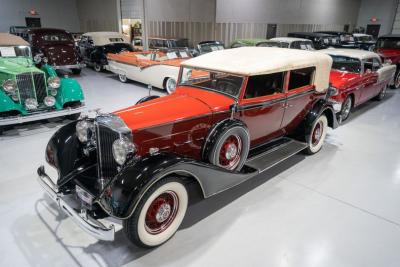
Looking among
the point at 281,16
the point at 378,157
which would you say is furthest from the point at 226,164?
the point at 281,16

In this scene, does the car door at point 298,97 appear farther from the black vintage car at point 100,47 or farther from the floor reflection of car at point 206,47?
the black vintage car at point 100,47

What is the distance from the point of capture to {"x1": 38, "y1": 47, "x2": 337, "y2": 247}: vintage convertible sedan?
8.44 feet

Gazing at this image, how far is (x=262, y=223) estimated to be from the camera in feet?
10.5

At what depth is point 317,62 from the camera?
14.8ft

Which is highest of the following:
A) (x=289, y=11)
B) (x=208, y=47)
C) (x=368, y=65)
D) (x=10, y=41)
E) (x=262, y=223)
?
(x=289, y=11)

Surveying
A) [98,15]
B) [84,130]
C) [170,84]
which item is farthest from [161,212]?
[98,15]

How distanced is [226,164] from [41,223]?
2136 mm

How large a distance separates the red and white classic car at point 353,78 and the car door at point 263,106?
245cm

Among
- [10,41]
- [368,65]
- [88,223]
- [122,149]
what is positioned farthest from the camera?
[368,65]

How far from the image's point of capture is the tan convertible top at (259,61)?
3615mm

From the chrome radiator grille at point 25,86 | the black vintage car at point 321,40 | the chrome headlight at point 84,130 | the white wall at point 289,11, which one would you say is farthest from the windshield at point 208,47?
the chrome headlight at point 84,130

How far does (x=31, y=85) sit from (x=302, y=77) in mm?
4902

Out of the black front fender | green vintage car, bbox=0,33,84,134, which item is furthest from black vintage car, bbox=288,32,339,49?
the black front fender

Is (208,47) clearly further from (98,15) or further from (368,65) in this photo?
(98,15)
